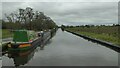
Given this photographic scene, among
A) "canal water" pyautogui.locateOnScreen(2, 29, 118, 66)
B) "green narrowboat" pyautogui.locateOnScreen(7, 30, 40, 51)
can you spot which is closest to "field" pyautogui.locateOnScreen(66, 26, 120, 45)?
"canal water" pyautogui.locateOnScreen(2, 29, 118, 66)

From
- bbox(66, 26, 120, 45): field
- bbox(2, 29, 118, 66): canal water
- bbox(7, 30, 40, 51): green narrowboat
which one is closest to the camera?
bbox(2, 29, 118, 66): canal water

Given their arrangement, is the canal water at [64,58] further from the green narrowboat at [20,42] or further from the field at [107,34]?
the field at [107,34]

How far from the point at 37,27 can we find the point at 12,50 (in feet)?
188

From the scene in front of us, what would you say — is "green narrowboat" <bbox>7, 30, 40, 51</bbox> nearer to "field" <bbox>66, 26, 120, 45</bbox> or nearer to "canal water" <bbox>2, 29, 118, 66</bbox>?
"canal water" <bbox>2, 29, 118, 66</bbox>

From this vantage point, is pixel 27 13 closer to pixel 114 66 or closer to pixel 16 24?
pixel 16 24

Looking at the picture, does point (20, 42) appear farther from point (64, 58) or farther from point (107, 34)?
point (107, 34)

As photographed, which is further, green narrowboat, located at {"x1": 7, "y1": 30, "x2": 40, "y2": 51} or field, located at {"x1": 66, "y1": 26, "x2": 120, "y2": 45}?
field, located at {"x1": 66, "y1": 26, "x2": 120, "y2": 45}

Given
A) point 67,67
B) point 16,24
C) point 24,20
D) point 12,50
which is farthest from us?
point 24,20

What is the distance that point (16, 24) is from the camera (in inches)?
2371

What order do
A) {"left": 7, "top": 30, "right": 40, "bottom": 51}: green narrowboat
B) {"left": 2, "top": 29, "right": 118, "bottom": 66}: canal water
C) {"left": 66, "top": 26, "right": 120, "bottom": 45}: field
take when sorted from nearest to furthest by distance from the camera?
{"left": 2, "top": 29, "right": 118, "bottom": 66}: canal water → {"left": 7, "top": 30, "right": 40, "bottom": 51}: green narrowboat → {"left": 66, "top": 26, "right": 120, "bottom": 45}: field

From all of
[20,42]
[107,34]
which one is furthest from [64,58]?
[107,34]

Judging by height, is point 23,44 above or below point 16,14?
below

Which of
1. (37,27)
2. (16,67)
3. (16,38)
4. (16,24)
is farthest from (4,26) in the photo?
(16,67)

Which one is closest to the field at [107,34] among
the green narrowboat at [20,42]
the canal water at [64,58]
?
the canal water at [64,58]
